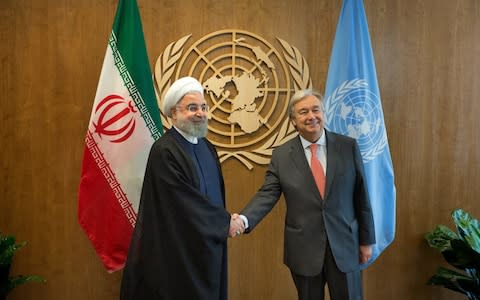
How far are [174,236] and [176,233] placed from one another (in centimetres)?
2

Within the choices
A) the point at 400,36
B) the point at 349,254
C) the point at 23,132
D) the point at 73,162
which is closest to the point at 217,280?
the point at 349,254

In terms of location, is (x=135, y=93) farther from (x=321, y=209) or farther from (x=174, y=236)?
(x=321, y=209)

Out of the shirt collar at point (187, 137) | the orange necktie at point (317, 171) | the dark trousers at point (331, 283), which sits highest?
the shirt collar at point (187, 137)

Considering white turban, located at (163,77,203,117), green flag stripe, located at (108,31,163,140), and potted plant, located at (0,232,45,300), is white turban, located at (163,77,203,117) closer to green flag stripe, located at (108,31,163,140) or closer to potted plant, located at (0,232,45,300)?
green flag stripe, located at (108,31,163,140)

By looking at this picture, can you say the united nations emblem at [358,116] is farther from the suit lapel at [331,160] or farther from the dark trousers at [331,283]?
the dark trousers at [331,283]

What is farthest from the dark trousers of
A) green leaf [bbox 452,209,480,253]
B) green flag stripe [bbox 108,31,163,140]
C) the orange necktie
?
green flag stripe [bbox 108,31,163,140]

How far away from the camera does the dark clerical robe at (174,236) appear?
5.80ft

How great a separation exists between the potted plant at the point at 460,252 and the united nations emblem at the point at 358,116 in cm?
71

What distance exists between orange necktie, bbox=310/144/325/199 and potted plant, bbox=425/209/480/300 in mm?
1103

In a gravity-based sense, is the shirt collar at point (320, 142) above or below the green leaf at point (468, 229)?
above

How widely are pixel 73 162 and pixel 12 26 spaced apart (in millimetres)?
960

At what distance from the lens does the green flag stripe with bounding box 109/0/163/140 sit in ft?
7.54

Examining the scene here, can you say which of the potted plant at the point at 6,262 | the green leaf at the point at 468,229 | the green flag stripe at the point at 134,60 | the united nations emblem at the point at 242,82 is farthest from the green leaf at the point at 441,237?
the potted plant at the point at 6,262

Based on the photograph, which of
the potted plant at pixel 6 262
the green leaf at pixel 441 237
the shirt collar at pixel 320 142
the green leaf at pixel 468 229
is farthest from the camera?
the green leaf at pixel 441 237
